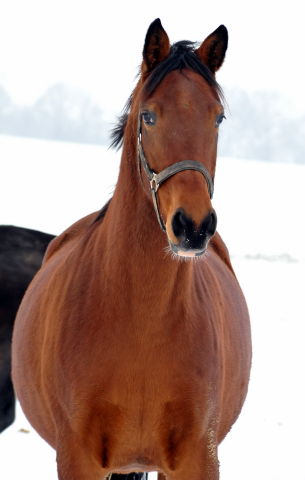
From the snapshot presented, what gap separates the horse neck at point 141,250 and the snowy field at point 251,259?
556 mm

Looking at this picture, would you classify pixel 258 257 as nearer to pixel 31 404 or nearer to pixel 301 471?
pixel 301 471

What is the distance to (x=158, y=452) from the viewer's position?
Answer: 1971 millimetres

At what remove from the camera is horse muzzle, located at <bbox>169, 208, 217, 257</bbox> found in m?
1.52

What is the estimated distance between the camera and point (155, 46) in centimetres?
189

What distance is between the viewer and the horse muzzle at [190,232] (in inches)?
60.0

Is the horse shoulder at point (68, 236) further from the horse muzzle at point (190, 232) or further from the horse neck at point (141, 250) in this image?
the horse muzzle at point (190, 232)

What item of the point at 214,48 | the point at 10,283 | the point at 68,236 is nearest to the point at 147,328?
the point at 214,48

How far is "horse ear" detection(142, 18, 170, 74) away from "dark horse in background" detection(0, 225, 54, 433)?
2186 mm

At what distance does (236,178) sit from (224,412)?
21.1 metres

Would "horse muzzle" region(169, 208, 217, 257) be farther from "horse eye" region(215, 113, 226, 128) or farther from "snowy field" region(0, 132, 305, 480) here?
"snowy field" region(0, 132, 305, 480)

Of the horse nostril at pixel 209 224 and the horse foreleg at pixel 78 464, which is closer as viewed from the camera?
the horse nostril at pixel 209 224

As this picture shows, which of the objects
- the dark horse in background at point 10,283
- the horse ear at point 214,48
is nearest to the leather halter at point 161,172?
the horse ear at point 214,48

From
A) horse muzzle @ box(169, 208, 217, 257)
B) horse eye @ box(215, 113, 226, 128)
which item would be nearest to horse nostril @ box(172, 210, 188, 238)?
horse muzzle @ box(169, 208, 217, 257)

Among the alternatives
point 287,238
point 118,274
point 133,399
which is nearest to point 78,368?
point 133,399
